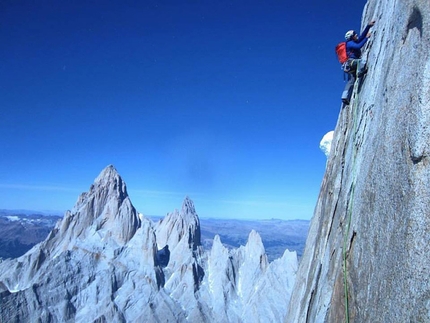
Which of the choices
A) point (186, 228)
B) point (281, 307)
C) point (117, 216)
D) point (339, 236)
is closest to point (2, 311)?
point (117, 216)

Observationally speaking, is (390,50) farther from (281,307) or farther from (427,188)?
(281,307)

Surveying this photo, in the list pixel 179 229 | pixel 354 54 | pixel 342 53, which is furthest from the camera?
pixel 179 229

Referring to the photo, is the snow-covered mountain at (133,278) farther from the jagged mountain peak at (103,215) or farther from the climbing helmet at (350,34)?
the climbing helmet at (350,34)

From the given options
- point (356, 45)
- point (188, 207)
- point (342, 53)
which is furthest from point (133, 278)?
point (356, 45)

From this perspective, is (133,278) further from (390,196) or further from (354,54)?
(390,196)

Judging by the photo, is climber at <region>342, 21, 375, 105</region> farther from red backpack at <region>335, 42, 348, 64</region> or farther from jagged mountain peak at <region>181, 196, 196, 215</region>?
jagged mountain peak at <region>181, 196, 196, 215</region>

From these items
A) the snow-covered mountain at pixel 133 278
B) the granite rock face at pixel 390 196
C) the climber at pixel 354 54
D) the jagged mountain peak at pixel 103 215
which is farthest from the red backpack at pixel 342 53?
the jagged mountain peak at pixel 103 215
